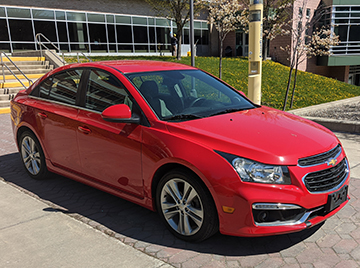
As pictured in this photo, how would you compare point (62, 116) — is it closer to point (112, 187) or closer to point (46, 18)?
point (112, 187)

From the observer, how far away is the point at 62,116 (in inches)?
173

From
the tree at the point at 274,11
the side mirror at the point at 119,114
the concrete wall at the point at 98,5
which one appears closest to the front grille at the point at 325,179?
the side mirror at the point at 119,114

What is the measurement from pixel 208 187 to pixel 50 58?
55.1 feet

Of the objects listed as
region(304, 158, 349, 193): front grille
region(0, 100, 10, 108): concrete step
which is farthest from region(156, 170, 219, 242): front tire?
region(0, 100, 10, 108): concrete step

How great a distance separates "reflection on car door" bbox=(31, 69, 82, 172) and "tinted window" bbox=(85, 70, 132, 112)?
0.27m

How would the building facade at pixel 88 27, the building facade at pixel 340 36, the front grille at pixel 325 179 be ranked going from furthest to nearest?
the building facade at pixel 340 36 < the building facade at pixel 88 27 < the front grille at pixel 325 179

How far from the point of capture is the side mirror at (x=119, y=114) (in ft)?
11.6

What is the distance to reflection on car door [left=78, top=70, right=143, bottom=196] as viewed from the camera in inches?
142

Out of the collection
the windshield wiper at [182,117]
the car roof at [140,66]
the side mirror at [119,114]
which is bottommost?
the windshield wiper at [182,117]

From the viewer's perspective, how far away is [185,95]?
13.5 ft

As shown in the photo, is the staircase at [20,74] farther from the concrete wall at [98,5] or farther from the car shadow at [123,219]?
the concrete wall at [98,5]

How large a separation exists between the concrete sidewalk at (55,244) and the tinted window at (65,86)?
1426 mm

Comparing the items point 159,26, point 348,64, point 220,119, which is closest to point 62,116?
point 220,119

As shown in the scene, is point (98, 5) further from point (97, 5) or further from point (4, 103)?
point (4, 103)
